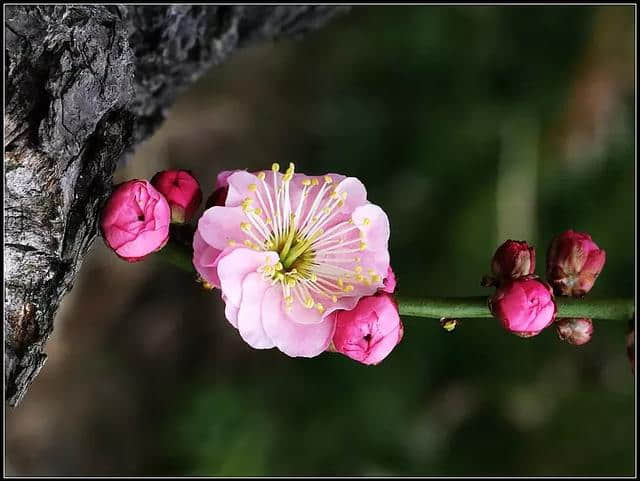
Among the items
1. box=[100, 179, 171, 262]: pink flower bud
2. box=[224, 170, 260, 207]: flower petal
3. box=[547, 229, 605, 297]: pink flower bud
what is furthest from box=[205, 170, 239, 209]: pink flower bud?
box=[547, 229, 605, 297]: pink flower bud

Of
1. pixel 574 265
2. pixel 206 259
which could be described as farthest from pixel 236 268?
pixel 574 265

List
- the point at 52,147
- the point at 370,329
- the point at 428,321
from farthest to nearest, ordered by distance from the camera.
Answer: the point at 428,321, the point at 370,329, the point at 52,147


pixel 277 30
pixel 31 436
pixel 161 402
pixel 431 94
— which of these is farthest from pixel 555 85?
pixel 31 436

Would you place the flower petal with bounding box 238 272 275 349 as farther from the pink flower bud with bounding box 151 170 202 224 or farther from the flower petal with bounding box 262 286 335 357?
the pink flower bud with bounding box 151 170 202 224

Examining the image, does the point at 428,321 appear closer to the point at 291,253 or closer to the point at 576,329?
the point at 576,329

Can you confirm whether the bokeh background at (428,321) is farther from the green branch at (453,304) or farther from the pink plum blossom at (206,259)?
the pink plum blossom at (206,259)

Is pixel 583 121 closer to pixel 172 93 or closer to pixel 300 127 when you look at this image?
pixel 300 127
